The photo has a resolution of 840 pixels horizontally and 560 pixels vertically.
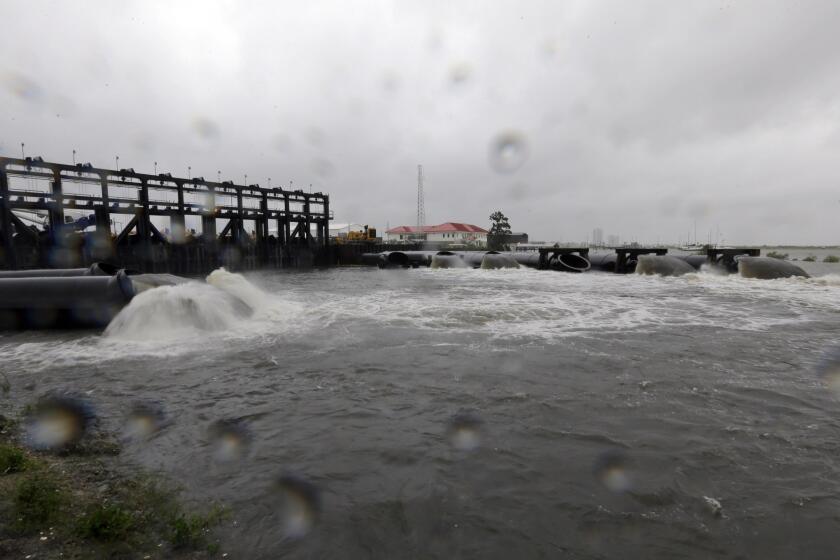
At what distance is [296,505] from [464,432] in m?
2.06

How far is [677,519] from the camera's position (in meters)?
3.35

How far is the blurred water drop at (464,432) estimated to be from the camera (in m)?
4.60

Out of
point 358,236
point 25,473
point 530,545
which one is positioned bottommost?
point 530,545

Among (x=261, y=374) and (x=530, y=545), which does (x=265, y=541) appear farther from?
(x=261, y=374)

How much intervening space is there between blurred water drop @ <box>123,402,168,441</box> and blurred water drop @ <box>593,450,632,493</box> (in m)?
4.73

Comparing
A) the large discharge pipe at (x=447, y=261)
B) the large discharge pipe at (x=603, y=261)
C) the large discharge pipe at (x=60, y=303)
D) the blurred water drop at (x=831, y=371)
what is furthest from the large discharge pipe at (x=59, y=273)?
the large discharge pipe at (x=603, y=261)

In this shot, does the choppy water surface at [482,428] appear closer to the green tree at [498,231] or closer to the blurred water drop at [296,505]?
the blurred water drop at [296,505]

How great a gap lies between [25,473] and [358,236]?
196 feet

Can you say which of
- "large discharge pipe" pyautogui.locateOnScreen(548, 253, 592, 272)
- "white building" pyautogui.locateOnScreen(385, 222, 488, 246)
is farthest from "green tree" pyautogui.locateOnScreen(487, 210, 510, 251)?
"large discharge pipe" pyautogui.locateOnScreen(548, 253, 592, 272)

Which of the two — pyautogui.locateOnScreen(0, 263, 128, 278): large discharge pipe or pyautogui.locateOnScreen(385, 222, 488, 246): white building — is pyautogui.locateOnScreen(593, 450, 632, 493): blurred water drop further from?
pyautogui.locateOnScreen(385, 222, 488, 246): white building

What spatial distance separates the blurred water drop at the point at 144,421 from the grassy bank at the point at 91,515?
769 mm

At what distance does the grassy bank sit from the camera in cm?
276

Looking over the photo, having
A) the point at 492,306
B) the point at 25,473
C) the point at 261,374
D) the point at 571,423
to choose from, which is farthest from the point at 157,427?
the point at 492,306

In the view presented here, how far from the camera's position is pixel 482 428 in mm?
4996
